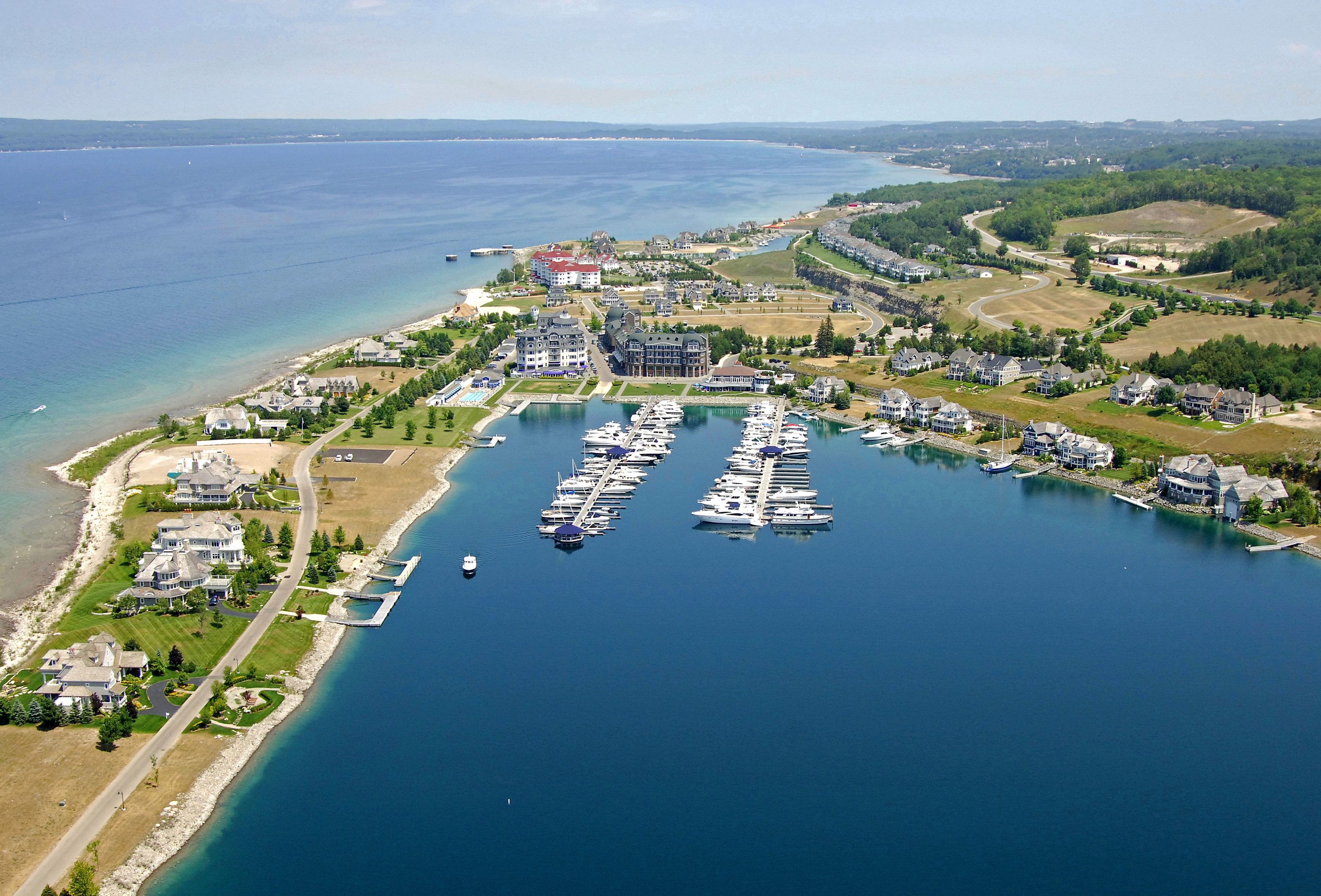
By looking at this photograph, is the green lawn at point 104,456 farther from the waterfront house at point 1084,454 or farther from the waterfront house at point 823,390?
the waterfront house at point 1084,454

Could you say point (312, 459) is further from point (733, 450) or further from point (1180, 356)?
point (1180, 356)

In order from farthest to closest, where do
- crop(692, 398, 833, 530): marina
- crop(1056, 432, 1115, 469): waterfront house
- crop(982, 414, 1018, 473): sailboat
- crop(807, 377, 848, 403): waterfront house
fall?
crop(807, 377, 848, 403): waterfront house < crop(982, 414, 1018, 473): sailboat < crop(1056, 432, 1115, 469): waterfront house < crop(692, 398, 833, 530): marina

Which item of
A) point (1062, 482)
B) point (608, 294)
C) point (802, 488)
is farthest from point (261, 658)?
point (608, 294)

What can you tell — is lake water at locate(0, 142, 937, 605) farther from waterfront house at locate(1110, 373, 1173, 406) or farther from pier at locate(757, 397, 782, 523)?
waterfront house at locate(1110, 373, 1173, 406)

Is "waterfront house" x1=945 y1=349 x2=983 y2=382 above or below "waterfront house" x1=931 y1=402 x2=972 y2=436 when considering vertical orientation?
above

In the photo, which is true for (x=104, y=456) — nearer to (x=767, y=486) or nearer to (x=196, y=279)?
(x=767, y=486)

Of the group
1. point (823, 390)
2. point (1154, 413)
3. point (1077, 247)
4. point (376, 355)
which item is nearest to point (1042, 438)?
point (1154, 413)

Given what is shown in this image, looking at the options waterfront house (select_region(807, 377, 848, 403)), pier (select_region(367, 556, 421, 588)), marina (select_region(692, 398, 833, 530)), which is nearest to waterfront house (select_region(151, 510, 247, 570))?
pier (select_region(367, 556, 421, 588))
